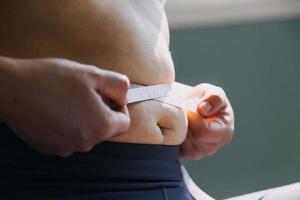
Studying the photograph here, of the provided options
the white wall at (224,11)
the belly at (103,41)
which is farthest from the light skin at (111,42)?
the white wall at (224,11)

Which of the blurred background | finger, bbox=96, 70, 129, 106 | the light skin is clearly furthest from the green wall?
finger, bbox=96, 70, 129, 106

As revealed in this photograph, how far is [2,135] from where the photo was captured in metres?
0.66

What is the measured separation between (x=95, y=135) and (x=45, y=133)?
53 mm

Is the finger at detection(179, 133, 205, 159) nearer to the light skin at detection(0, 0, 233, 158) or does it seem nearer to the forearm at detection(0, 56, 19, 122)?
the light skin at detection(0, 0, 233, 158)

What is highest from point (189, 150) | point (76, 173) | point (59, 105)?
point (59, 105)

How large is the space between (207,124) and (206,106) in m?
0.03

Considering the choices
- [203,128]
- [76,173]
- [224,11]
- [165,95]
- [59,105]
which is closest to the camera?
[59,105]

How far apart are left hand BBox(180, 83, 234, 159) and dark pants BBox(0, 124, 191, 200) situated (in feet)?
0.60

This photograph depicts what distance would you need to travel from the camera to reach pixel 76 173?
0.66 meters

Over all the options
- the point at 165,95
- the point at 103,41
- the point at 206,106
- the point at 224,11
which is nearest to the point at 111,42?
the point at 103,41

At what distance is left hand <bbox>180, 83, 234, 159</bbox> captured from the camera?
876 millimetres

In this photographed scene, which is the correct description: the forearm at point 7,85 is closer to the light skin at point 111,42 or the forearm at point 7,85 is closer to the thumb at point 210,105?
the light skin at point 111,42

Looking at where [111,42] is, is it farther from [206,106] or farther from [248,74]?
[248,74]

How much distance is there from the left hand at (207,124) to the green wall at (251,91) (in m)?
0.53
